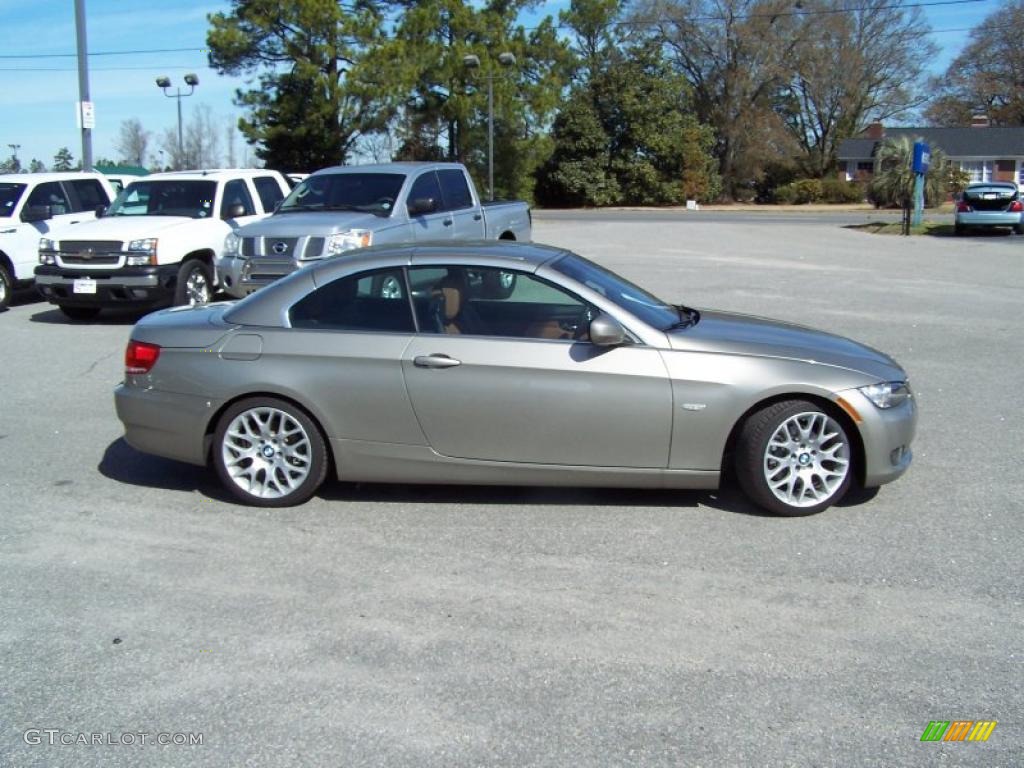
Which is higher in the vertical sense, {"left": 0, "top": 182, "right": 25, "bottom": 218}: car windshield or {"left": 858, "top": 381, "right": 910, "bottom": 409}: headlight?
{"left": 0, "top": 182, "right": 25, "bottom": 218}: car windshield

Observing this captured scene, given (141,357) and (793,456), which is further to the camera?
(141,357)

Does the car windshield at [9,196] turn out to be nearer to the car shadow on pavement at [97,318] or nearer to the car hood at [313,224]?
the car shadow on pavement at [97,318]

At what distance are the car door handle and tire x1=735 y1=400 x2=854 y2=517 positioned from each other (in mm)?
1669

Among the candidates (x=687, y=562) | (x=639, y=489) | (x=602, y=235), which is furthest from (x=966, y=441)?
(x=602, y=235)

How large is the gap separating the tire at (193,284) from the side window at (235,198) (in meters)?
0.94

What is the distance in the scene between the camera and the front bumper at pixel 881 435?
5.45 m

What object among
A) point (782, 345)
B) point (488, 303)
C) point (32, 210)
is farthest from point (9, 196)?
point (782, 345)

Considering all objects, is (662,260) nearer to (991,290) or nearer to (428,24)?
(991,290)

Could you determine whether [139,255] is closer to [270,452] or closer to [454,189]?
[454,189]

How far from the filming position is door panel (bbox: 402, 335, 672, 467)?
5422mm

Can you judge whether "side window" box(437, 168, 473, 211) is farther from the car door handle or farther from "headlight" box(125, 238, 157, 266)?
the car door handle

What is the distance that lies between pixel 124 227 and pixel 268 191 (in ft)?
8.58

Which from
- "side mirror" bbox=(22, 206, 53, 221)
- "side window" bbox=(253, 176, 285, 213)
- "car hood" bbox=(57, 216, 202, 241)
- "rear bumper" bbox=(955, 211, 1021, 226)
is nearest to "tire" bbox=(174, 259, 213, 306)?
"car hood" bbox=(57, 216, 202, 241)

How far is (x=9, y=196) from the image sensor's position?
14.7 metres
